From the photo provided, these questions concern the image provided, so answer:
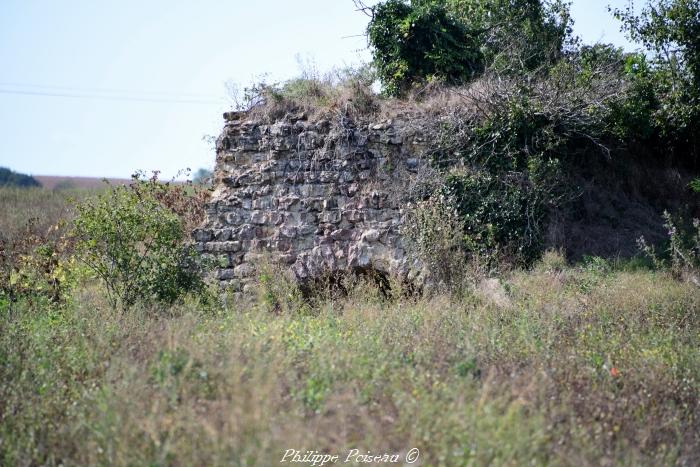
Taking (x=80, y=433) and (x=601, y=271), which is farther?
(x=601, y=271)

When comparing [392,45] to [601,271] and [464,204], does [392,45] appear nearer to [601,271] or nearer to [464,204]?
[464,204]

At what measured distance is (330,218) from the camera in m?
10.5

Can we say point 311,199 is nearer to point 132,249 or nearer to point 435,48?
point 132,249

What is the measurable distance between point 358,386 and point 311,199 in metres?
5.67

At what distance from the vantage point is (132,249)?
904 centimetres

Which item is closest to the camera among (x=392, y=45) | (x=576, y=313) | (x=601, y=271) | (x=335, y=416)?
(x=335, y=416)

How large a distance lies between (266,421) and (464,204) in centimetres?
661

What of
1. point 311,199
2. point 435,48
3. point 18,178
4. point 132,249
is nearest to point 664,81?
point 435,48

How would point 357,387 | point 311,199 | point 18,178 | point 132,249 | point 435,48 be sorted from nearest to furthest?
1. point 357,387
2. point 132,249
3. point 311,199
4. point 435,48
5. point 18,178

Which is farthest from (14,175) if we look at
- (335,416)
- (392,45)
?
(335,416)

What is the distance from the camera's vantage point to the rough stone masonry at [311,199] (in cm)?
1038

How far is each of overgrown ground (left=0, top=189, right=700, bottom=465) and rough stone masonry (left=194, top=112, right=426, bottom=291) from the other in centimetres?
248

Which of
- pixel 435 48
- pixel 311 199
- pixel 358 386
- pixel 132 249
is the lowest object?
pixel 358 386

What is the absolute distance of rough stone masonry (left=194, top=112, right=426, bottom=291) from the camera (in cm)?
1038
